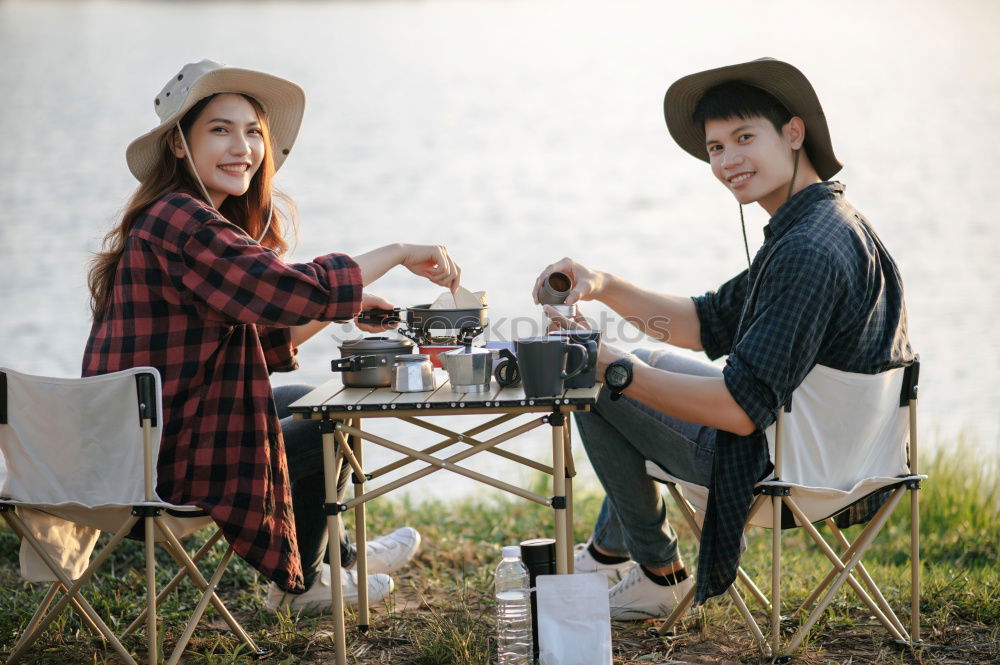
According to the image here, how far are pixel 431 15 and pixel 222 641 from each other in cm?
2863

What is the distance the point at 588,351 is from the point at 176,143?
1295 millimetres

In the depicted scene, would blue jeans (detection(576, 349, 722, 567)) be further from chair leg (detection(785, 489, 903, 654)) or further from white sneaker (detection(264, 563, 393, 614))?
white sneaker (detection(264, 563, 393, 614))

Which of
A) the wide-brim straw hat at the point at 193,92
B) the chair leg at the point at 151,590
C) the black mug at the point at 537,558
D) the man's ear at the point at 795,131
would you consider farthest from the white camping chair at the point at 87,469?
the man's ear at the point at 795,131

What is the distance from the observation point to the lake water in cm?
1047

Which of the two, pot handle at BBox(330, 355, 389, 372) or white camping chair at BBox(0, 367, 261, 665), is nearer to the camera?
white camping chair at BBox(0, 367, 261, 665)

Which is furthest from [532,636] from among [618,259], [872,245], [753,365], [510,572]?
[618,259]

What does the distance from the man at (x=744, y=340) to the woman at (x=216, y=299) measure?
2.27ft

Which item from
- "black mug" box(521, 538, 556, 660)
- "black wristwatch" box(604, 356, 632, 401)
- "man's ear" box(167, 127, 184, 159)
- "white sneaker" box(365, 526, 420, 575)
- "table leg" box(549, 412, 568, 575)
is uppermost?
"man's ear" box(167, 127, 184, 159)

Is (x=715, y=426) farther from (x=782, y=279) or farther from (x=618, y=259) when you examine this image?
(x=618, y=259)

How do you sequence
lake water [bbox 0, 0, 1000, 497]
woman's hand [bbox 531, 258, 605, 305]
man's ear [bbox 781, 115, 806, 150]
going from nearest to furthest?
man's ear [bbox 781, 115, 806, 150]
woman's hand [bbox 531, 258, 605, 305]
lake water [bbox 0, 0, 1000, 497]

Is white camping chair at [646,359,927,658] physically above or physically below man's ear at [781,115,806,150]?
below

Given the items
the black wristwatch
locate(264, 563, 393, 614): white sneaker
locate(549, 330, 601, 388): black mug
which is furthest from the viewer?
locate(264, 563, 393, 614): white sneaker

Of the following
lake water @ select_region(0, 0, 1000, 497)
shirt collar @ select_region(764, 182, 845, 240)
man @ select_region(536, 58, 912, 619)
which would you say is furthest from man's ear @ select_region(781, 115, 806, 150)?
lake water @ select_region(0, 0, 1000, 497)

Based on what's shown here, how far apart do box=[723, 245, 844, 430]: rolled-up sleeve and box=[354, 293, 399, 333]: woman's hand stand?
38.9 inches
